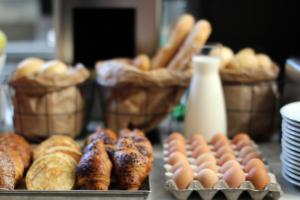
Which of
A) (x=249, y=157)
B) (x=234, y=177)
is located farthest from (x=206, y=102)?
(x=234, y=177)

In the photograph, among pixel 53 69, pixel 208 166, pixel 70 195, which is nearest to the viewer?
pixel 70 195

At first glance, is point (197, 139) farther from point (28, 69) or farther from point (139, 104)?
point (28, 69)

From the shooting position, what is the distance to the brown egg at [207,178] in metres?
0.89

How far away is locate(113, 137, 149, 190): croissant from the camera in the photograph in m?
0.89

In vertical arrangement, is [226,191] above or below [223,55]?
below

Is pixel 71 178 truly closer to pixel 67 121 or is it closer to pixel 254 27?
pixel 67 121

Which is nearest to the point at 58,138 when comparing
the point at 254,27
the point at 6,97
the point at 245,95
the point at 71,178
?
the point at 71,178

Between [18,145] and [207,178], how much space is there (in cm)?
36

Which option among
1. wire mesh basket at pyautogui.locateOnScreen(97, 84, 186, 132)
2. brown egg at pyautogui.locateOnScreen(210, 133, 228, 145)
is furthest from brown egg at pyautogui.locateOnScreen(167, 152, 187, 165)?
wire mesh basket at pyautogui.locateOnScreen(97, 84, 186, 132)

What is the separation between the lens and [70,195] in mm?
841

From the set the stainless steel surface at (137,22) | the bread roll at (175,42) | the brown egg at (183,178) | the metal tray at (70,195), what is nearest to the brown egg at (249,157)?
the brown egg at (183,178)

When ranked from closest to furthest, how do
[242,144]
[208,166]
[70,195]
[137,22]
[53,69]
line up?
[70,195], [208,166], [242,144], [53,69], [137,22]

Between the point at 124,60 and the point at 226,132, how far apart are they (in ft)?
0.97

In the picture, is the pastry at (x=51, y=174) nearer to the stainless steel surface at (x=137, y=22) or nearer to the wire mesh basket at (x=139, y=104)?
the wire mesh basket at (x=139, y=104)
